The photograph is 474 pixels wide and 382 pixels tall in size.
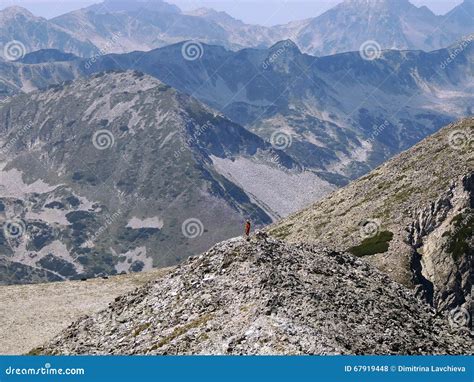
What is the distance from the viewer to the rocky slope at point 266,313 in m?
36.9

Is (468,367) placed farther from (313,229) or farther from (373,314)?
(313,229)

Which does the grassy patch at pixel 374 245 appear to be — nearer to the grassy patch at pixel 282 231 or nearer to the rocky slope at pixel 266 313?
the grassy patch at pixel 282 231

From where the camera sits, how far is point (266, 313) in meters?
38.5

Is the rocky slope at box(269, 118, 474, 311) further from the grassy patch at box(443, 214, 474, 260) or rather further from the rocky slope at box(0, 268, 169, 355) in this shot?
the rocky slope at box(0, 268, 169, 355)

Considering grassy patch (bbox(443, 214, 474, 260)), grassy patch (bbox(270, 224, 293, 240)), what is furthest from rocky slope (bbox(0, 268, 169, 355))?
grassy patch (bbox(443, 214, 474, 260))

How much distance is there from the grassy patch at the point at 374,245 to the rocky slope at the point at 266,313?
162 feet

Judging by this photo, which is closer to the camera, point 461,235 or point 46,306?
point 46,306

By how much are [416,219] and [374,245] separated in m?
11.9

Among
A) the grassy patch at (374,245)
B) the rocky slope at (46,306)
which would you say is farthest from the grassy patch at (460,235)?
the rocky slope at (46,306)

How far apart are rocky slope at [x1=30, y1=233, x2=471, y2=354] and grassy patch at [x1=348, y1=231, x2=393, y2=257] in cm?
4927

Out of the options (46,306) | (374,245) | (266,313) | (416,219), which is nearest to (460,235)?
(416,219)

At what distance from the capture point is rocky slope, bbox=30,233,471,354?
121 feet

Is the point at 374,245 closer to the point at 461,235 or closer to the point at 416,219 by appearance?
the point at 416,219

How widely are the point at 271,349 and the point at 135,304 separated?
15573 mm
